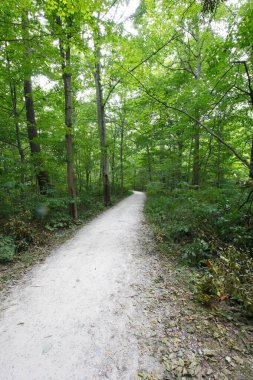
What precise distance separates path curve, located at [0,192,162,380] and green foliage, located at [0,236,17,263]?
2.84 ft

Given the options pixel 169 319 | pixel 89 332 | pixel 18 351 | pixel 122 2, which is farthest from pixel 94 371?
pixel 122 2

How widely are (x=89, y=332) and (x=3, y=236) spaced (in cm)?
406

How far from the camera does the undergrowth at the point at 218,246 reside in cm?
281

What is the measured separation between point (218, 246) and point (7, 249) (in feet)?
16.6

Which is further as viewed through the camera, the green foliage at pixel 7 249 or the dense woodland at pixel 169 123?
the green foliage at pixel 7 249

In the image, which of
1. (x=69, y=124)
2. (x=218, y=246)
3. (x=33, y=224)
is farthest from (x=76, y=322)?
(x=69, y=124)

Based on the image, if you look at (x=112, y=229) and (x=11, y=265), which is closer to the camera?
(x=11, y=265)

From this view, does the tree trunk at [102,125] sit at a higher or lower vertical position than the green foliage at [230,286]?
higher

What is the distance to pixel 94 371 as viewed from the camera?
186 cm

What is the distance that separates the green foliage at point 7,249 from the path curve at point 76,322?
865mm

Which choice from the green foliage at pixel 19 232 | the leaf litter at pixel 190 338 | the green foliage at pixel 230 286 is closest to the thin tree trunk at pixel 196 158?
the green foliage at pixel 230 286

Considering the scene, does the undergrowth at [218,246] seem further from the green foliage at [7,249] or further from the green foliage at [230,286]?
the green foliage at [7,249]

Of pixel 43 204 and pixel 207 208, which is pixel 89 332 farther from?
pixel 43 204

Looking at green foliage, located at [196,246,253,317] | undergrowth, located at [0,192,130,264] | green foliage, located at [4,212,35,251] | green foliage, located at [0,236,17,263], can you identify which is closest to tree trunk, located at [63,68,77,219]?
undergrowth, located at [0,192,130,264]
